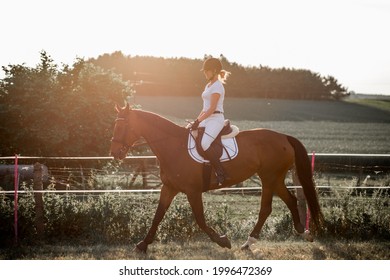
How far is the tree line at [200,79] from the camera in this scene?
23.1m

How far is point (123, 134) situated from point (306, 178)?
3171mm

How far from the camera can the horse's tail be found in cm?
782

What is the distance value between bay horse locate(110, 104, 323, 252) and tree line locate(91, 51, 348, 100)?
1368 centimetres

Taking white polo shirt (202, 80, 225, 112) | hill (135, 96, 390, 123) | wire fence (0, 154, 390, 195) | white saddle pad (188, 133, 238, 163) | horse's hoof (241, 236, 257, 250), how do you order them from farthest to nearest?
hill (135, 96, 390, 123)
wire fence (0, 154, 390, 195)
horse's hoof (241, 236, 257, 250)
white saddle pad (188, 133, 238, 163)
white polo shirt (202, 80, 225, 112)

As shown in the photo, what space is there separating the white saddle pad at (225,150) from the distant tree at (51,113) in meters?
9.97

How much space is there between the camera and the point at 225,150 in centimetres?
725

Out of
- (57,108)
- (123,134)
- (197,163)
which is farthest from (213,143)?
(57,108)

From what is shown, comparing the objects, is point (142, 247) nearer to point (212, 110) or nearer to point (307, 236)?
point (212, 110)

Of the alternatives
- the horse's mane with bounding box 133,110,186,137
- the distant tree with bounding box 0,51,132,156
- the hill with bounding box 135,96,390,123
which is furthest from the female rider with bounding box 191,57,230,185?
the hill with bounding box 135,96,390,123

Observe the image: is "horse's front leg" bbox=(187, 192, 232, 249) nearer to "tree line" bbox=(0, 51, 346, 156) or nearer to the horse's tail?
the horse's tail

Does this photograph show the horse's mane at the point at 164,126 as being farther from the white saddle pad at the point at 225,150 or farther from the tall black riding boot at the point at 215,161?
the tall black riding boot at the point at 215,161

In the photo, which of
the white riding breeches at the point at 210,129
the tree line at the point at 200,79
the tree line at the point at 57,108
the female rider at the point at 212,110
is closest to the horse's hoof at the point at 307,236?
the female rider at the point at 212,110
